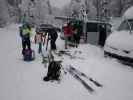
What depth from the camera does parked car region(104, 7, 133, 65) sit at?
948cm

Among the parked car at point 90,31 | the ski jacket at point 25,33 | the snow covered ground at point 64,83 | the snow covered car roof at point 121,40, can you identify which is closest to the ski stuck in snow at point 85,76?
the snow covered ground at point 64,83

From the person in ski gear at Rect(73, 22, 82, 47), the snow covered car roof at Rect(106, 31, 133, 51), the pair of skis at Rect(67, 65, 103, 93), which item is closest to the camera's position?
the pair of skis at Rect(67, 65, 103, 93)

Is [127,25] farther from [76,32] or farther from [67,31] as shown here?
[67,31]

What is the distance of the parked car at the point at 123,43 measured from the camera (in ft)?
31.1

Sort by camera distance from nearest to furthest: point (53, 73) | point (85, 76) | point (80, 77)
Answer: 1. point (53, 73)
2. point (80, 77)
3. point (85, 76)

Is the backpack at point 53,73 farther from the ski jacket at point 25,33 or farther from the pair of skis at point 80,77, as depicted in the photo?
the ski jacket at point 25,33

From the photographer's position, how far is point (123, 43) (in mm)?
9836

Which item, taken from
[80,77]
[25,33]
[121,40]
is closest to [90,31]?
[121,40]

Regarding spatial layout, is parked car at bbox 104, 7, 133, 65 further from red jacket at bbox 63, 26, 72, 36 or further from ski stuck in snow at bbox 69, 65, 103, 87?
red jacket at bbox 63, 26, 72, 36

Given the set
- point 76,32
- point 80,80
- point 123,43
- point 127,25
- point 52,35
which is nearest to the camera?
point 80,80

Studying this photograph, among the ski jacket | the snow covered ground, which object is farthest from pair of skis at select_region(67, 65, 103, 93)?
the ski jacket

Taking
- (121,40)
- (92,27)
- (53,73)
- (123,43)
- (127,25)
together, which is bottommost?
(53,73)

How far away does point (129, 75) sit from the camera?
27.2 feet

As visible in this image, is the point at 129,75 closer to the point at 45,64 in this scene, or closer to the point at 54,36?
the point at 45,64
